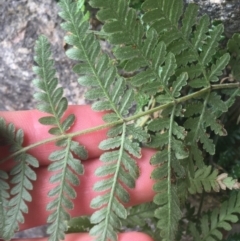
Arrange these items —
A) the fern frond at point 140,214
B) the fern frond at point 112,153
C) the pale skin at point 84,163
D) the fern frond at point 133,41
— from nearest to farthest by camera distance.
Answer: the fern frond at point 133,41, the fern frond at point 112,153, the pale skin at point 84,163, the fern frond at point 140,214

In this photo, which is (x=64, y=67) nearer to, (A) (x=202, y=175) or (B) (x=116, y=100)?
(B) (x=116, y=100)

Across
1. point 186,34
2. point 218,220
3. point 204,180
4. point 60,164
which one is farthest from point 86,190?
point 186,34

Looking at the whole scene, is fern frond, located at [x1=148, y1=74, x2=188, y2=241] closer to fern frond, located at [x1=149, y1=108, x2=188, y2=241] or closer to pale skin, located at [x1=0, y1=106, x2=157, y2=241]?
fern frond, located at [x1=149, y1=108, x2=188, y2=241]

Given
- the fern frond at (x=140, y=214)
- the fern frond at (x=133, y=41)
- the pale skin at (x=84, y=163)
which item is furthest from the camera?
the fern frond at (x=140, y=214)

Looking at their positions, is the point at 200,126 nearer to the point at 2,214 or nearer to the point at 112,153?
the point at 112,153

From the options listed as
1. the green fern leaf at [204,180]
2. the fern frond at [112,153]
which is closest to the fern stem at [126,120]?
the fern frond at [112,153]

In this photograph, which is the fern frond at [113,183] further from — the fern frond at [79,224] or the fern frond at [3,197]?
the fern frond at [79,224]

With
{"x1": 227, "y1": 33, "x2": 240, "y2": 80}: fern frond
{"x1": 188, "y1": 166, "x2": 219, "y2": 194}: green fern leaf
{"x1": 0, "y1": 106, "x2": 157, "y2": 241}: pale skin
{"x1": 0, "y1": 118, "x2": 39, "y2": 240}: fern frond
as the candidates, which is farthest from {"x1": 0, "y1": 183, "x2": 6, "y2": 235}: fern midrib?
{"x1": 227, "y1": 33, "x2": 240, "y2": 80}: fern frond
